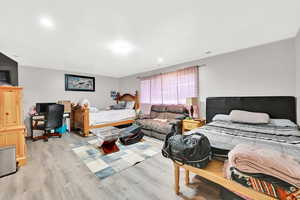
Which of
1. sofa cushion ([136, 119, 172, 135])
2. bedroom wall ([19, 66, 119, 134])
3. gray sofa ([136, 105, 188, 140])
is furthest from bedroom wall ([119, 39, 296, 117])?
bedroom wall ([19, 66, 119, 134])

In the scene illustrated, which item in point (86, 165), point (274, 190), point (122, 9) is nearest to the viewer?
point (274, 190)

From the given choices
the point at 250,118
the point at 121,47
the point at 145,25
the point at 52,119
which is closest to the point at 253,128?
the point at 250,118

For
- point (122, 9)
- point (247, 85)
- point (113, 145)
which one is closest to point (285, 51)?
point (247, 85)

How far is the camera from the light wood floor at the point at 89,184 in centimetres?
146

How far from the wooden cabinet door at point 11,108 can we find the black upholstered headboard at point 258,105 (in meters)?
4.17

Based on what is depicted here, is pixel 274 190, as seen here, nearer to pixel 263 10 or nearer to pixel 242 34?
pixel 263 10

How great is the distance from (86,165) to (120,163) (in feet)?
1.94

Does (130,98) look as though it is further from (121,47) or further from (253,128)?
(253,128)

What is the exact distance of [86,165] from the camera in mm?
2125

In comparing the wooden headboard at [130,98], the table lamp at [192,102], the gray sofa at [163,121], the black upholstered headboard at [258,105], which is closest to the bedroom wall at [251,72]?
the black upholstered headboard at [258,105]

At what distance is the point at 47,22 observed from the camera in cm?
170

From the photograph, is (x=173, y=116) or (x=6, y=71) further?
(x=173, y=116)

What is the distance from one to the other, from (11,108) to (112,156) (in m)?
2.01

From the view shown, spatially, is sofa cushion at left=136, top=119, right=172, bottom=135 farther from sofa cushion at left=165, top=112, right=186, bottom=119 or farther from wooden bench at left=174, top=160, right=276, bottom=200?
wooden bench at left=174, top=160, right=276, bottom=200
